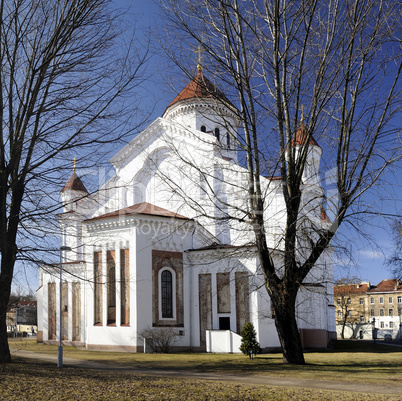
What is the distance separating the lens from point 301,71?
17.2 metres

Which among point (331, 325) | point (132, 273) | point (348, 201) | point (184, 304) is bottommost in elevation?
point (331, 325)

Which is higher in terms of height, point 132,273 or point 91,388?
point 132,273

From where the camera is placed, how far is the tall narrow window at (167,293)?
2992 cm

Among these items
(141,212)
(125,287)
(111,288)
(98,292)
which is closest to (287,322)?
(125,287)

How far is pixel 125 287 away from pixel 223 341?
625 centimetres

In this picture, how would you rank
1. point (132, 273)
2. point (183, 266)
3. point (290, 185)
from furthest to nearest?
point (183, 266)
point (132, 273)
point (290, 185)

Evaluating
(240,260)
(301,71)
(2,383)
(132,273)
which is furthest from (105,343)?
(301,71)

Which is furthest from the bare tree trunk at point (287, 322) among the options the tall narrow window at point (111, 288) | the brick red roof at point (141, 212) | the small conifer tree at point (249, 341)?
the tall narrow window at point (111, 288)

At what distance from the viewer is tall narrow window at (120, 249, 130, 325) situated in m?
28.8

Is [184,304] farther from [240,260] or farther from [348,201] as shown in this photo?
[348,201]

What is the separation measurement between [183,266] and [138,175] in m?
8.81

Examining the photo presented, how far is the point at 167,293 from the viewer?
30188 millimetres

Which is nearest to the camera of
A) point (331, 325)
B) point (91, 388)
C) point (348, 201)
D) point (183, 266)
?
point (91, 388)

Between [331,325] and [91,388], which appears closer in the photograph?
[91,388]
